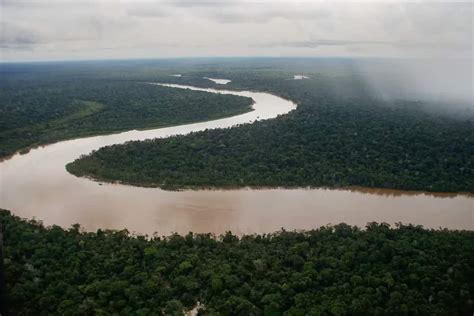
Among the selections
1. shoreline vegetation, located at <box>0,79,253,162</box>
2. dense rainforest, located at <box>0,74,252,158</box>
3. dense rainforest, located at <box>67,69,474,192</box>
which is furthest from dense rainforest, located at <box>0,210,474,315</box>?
dense rainforest, located at <box>0,74,252,158</box>

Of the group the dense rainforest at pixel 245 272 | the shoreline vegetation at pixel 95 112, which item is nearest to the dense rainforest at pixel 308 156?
the dense rainforest at pixel 245 272

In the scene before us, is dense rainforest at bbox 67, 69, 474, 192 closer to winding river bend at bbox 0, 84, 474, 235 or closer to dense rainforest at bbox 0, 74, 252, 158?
winding river bend at bbox 0, 84, 474, 235

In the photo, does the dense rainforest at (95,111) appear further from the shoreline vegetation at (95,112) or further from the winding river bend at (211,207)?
the winding river bend at (211,207)

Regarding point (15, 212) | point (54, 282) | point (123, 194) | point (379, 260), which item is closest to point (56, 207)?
point (15, 212)

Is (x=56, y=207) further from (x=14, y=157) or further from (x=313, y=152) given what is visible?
(x=313, y=152)

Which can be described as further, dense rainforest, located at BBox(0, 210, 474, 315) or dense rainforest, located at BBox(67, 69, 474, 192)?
dense rainforest, located at BBox(67, 69, 474, 192)
